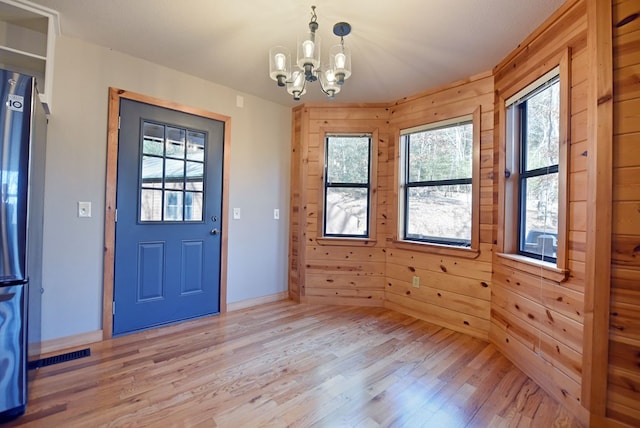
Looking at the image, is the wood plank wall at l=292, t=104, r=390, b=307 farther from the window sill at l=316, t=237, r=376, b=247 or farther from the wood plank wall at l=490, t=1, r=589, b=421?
the wood plank wall at l=490, t=1, r=589, b=421

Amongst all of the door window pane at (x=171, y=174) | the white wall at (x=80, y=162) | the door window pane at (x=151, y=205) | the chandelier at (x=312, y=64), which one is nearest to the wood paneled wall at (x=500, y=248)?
the door window pane at (x=171, y=174)

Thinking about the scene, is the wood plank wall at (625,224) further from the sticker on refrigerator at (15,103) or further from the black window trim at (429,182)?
the sticker on refrigerator at (15,103)

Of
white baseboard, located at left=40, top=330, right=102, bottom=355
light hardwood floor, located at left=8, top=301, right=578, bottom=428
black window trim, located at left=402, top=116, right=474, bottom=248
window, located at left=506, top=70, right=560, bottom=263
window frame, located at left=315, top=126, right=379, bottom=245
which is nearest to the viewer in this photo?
light hardwood floor, located at left=8, top=301, right=578, bottom=428

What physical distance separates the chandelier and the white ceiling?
8.5 inches

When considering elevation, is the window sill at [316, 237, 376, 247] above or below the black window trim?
below

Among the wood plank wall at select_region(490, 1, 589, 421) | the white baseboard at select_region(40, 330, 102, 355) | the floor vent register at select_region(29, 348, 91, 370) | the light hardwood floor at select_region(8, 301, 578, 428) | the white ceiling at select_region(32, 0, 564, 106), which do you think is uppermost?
the white ceiling at select_region(32, 0, 564, 106)

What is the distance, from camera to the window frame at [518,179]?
173cm

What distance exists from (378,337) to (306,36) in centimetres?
253

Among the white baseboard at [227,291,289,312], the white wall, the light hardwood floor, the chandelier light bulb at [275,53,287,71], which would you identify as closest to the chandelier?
the chandelier light bulb at [275,53,287,71]

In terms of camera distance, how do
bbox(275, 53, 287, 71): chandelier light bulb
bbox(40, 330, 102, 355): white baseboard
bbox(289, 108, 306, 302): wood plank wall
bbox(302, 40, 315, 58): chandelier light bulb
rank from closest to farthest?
bbox(302, 40, 315, 58): chandelier light bulb < bbox(275, 53, 287, 71): chandelier light bulb < bbox(40, 330, 102, 355): white baseboard < bbox(289, 108, 306, 302): wood plank wall

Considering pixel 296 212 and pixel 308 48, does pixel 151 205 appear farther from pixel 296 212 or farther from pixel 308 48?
pixel 308 48

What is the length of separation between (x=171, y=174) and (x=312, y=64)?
178 cm

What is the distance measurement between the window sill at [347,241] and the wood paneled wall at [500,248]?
0.06ft

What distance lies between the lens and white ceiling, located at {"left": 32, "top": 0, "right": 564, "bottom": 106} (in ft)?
5.96
